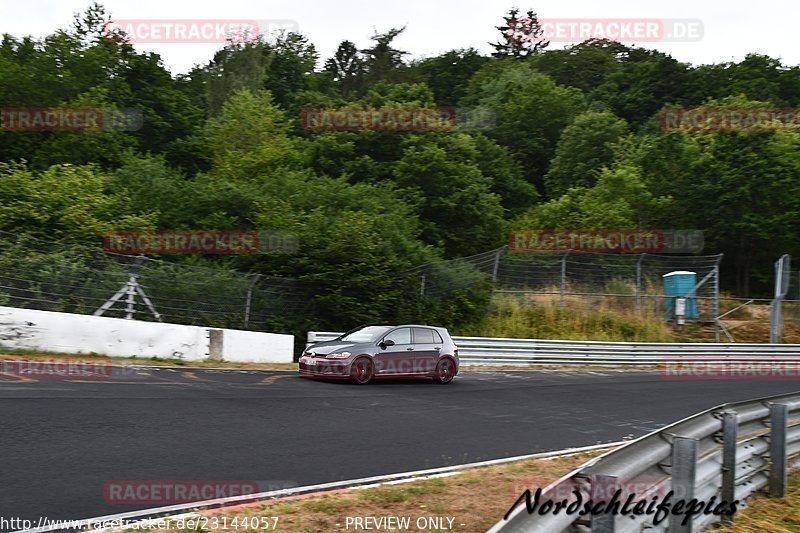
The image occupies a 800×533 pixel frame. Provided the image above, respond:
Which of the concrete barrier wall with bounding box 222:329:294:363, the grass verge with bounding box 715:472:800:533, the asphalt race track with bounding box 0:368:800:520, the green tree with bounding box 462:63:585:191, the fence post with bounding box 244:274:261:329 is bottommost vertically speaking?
the grass verge with bounding box 715:472:800:533

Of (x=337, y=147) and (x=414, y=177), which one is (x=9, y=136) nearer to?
(x=337, y=147)

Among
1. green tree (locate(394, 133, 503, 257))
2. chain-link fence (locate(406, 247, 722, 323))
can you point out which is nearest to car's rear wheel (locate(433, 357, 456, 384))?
chain-link fence (locate(406, 247, 722, 323))

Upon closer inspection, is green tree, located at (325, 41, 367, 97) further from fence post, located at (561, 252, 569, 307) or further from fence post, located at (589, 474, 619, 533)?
fence post, located at (589, 474, 619, 533)

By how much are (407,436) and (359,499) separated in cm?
374

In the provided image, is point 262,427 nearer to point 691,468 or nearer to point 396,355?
point 691,468

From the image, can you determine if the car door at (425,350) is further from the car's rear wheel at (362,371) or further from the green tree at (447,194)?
the green tree at (447,194)

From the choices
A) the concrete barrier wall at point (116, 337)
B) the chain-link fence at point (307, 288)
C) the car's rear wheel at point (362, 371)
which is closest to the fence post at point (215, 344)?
the concrete barrier wall at point (116, 337)

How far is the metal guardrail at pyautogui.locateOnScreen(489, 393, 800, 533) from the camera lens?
13.9 ft

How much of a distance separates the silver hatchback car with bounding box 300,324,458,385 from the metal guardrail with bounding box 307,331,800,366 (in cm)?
439

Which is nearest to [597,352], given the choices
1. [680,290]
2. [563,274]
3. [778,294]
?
[563,274]

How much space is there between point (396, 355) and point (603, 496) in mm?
13215

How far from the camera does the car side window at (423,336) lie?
59.4 feet

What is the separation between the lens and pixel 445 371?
1833 centimetres

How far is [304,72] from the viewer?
236ft
